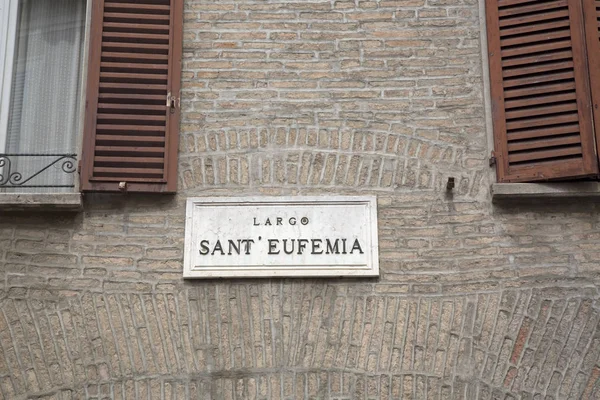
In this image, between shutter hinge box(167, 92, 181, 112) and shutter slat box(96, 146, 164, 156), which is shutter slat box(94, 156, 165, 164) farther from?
shutter hinge box(167, 92, 181, 112)

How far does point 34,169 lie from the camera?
633 centimetres

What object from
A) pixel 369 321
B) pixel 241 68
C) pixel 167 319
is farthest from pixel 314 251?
pixel 241 68

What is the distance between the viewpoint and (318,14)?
21.1 ft

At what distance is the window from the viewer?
607 cm

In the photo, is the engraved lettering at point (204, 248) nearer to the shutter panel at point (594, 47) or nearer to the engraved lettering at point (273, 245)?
the engraved lettering at point (273, 245)

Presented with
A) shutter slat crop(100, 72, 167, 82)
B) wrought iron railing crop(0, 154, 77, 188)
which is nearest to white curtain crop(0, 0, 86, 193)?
wrought iron railing crop(0, 154, 77, 188)

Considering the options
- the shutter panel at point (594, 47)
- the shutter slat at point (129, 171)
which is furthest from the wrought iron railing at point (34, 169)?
the shutter panel at point (594, 47)

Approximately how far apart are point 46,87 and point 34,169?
61 cm

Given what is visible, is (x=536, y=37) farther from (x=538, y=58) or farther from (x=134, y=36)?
(x=134, y=36)

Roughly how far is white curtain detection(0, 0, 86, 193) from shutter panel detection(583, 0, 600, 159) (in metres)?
3.31

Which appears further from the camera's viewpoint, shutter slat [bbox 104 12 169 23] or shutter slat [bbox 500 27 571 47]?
shutter slat [bbox 104 12 169 23]

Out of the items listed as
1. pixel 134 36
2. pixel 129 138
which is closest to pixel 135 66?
pixel 134 36

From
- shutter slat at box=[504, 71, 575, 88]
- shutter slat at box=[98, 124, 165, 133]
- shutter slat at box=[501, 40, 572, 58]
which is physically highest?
shutter slat at box=[501, 40, 572, 58]

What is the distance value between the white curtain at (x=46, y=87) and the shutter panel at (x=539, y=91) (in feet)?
9.08
